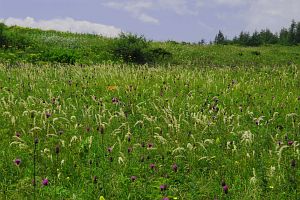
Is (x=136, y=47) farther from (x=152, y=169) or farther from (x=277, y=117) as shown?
(x=152, y=169)

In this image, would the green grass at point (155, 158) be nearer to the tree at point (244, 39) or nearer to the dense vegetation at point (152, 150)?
the dense vegetation at point (152, 150)

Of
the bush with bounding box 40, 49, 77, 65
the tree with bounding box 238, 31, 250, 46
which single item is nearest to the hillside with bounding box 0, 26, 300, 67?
the bush with bounding box 40, 49, 77, 65

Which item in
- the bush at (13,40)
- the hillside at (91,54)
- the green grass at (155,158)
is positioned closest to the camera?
the green grass at (155,158)

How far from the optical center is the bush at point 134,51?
2505 cm

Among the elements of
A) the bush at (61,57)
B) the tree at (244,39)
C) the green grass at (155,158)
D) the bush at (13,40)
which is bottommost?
the green grass at (155,158)

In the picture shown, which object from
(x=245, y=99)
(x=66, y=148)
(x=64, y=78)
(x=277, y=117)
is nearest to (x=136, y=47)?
(x=64, y=78)

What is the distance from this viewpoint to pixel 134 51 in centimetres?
2503

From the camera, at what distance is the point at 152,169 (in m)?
5.50

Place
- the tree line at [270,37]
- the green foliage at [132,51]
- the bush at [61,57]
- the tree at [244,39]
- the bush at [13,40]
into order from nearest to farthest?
the bush at [61,57]
the green foliage at [132,51]
the bush at [13,40]
the tree at [244,39]
the tree line at [270,37]

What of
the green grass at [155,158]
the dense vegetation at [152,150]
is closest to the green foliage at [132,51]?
the dense vegetation at [152,150]

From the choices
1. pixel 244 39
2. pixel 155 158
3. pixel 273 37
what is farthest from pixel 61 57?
pixel 273 37

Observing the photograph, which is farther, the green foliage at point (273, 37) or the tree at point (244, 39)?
the green foliage at point (273, 37)

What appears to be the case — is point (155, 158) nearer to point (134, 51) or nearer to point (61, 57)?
point (61, 57)

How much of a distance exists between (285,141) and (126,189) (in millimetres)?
2881
